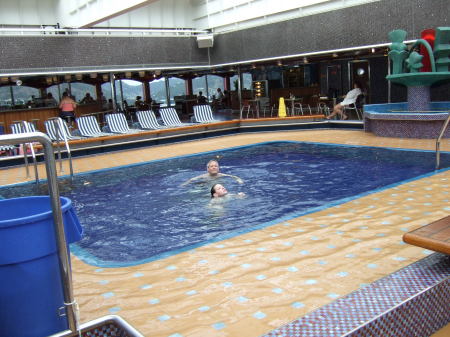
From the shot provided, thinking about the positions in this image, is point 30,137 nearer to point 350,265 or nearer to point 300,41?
point 350,265

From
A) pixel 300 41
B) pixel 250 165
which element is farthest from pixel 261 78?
pixel 250 165

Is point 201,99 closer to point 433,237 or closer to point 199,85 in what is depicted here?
point 199,85

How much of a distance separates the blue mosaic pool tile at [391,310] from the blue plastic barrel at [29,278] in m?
1.18

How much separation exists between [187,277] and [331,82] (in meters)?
17.2

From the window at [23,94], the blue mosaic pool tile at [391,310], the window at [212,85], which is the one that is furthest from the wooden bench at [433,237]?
the window at [212,85]

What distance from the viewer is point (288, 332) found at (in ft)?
8.00

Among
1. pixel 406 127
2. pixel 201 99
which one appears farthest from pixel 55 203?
pixel 201 99

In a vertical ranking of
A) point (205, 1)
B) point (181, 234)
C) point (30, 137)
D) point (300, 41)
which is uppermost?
point (205, 1)

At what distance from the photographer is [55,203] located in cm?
211

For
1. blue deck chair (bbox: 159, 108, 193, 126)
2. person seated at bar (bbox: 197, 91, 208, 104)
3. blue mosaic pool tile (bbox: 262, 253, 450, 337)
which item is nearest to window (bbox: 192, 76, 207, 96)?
person seated at bar (bbox: 197, 91, 208, 104)

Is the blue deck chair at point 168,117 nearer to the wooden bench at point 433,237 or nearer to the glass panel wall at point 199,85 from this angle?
the glass panel wall at point 199,85

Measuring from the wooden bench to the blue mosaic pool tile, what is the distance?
0.18 m

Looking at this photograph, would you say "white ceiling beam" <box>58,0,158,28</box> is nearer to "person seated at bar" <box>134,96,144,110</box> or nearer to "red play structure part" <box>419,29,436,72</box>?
"person seated at bar" <box>134,96,144,110</box>

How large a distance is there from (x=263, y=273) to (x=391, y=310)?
55.0 inches
